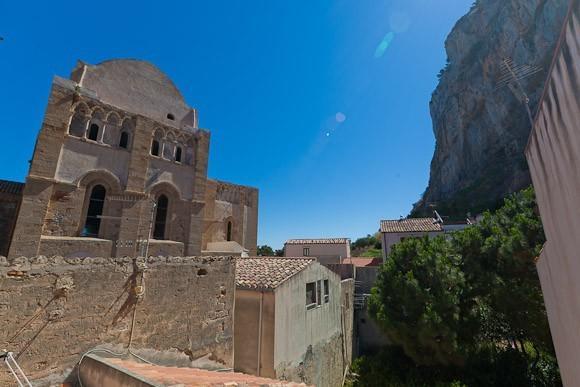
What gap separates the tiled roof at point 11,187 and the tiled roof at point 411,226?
26.7 meters

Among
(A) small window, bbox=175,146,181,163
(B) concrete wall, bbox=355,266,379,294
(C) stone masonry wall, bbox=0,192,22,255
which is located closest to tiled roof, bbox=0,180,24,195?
(C) stone masonry wall, bbox=0,192,22,255

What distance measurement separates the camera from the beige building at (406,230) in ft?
81.1

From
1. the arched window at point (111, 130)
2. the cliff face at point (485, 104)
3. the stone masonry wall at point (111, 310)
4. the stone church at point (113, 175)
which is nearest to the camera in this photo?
the stone masonry wall at point (111, 310)

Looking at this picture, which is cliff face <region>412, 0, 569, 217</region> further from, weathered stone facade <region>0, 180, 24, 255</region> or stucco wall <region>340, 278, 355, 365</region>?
weathered stone facade <region>0, 180, 24, 255</region>

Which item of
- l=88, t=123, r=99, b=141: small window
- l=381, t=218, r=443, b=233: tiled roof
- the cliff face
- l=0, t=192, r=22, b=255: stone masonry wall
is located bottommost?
l=0, t=192, r=22, b=255: stone masonry wall

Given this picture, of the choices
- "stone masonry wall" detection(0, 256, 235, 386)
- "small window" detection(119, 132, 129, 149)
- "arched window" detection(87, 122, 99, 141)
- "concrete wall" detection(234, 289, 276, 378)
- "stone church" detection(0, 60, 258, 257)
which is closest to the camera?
"stone masonry wall" detection(0, 256, 235, 386)

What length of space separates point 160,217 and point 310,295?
1019 cm

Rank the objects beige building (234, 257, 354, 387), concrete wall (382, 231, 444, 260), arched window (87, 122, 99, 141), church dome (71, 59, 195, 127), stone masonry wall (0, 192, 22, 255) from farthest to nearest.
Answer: concrete wall (382, 231, 444, 260), church dome (71, 59, 195, 127), arched window (87, 122, 99, 141), stone masonry wall (0, 192, 22, 255), beige building (234, 257, 354, 387)

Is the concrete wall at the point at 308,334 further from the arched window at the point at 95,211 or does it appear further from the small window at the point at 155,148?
the small window at the point at 155,148

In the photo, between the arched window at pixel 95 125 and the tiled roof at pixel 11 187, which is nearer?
the tiled roof at pixel 11 187

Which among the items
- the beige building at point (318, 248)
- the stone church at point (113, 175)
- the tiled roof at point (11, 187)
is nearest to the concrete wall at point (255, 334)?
the stone church at point (113, 175)

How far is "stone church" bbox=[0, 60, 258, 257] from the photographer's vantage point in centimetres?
1120

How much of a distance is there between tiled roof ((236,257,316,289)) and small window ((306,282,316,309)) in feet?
3.21

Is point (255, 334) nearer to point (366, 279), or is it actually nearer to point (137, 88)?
point (366, 279)
